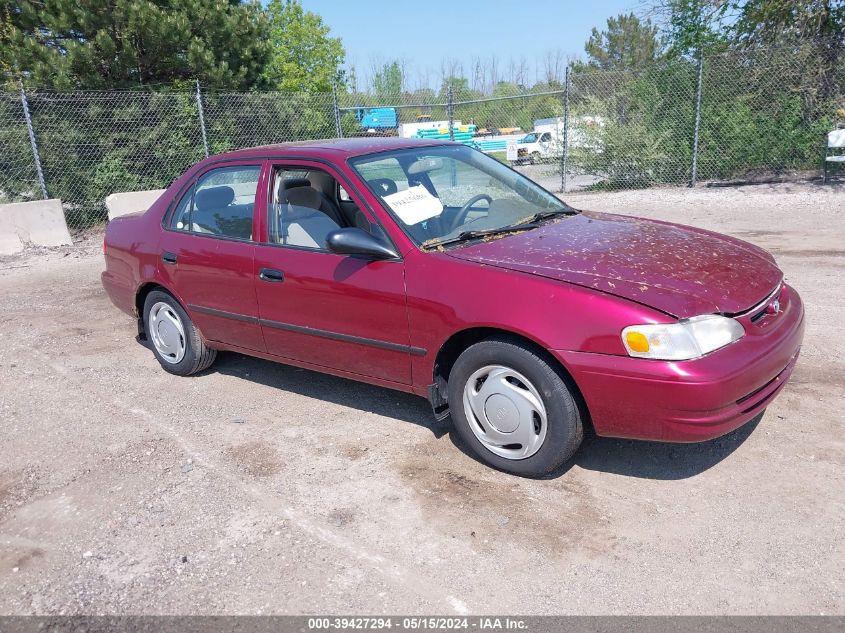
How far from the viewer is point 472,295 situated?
135 inches

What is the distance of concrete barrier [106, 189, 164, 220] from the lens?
39.6 ft

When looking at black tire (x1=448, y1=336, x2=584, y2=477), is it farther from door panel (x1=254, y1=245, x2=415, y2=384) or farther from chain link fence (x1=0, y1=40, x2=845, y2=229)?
chain link fence (x1=0, y1=40, x2=845, y2=229)

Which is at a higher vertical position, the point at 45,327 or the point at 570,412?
the point at 570,412

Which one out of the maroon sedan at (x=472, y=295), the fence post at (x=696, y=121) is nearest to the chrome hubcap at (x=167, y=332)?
the maroon sedan at (x=472, y=295)

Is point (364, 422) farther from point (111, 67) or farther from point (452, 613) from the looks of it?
point (111, 67)

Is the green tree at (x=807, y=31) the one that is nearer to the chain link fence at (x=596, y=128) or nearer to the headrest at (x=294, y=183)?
the chain link fence at (x=596, y=128)

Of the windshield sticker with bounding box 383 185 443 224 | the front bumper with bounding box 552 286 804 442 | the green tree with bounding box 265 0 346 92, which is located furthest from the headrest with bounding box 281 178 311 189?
the green tree with bounding box 265 0 346 92

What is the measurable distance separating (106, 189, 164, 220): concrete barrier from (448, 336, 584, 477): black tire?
996 cm

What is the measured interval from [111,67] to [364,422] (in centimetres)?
1172

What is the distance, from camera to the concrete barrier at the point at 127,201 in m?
12.1

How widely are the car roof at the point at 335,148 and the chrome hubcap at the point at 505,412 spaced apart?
165 centimetres

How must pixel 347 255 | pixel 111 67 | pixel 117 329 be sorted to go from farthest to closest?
pixel 111 67 → pixel 117 329 → pixel 347 255

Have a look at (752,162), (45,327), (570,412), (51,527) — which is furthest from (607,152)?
(51,527)

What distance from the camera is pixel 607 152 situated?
46.4ft
